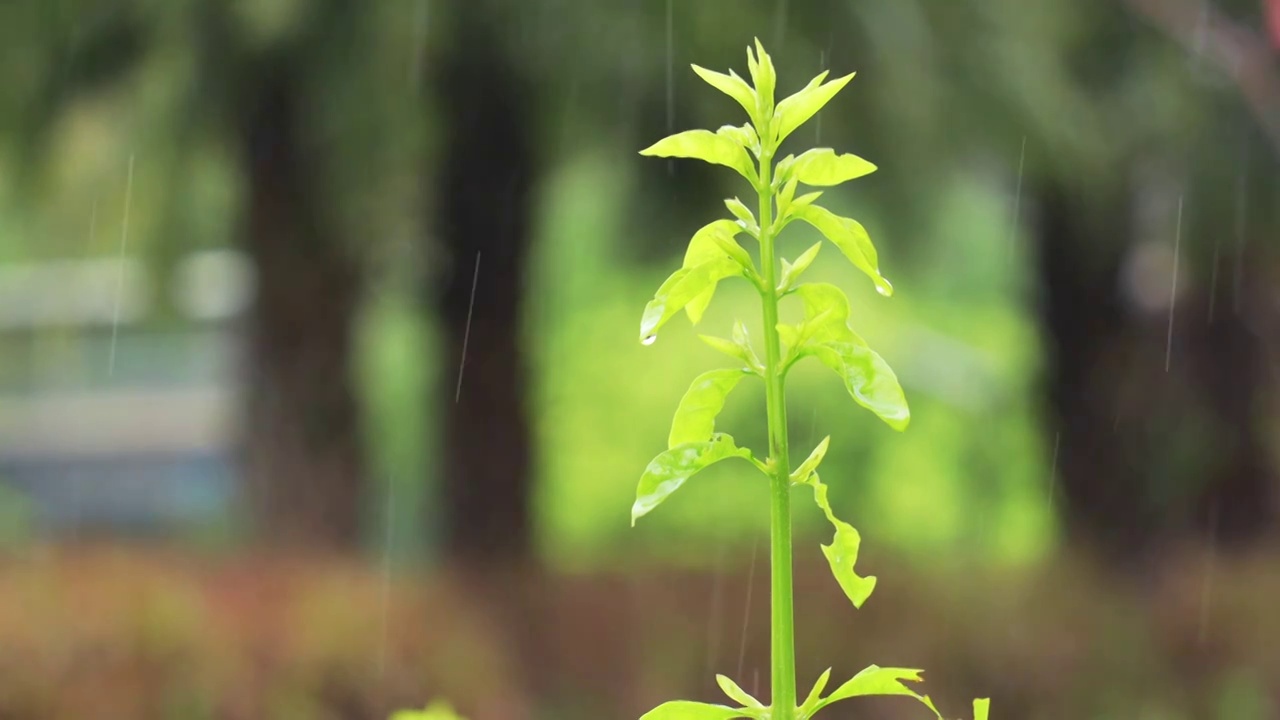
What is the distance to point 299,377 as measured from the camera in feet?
17.0

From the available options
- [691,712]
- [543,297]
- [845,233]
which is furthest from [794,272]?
[543,297]

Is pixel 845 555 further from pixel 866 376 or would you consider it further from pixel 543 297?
pixel 543 297

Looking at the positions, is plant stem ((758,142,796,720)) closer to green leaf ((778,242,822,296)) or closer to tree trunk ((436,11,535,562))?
green leaf ((778,242,822,296))

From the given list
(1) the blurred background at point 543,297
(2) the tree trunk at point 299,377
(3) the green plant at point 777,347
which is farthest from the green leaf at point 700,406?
(2) the tree trunk at point 299,377

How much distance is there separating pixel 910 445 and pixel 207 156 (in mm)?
11110

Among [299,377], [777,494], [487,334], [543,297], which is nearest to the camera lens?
[777,494]

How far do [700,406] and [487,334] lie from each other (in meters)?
4.89

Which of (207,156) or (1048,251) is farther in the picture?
(1048,251)

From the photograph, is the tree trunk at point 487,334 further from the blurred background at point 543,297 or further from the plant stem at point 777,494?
the plant stem at point 777,494

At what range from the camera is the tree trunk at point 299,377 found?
482 centimetres

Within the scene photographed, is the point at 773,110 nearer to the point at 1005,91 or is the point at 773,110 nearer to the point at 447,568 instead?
the point at 1005,91

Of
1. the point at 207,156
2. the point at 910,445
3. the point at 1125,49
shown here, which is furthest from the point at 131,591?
the point at 910,445

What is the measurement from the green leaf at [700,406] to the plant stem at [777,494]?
0.03m

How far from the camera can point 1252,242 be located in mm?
5883
